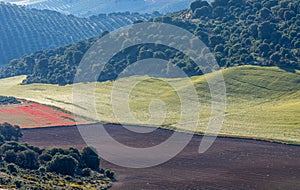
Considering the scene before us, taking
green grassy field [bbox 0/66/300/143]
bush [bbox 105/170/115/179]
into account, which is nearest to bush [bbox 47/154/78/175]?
bush [bbox 105/170/115/179]

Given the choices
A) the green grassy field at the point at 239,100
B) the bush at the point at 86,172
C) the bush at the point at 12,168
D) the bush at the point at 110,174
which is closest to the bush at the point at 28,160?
the bush at the point at 12,168

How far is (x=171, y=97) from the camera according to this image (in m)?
147

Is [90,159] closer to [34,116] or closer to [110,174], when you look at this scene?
[110,174]

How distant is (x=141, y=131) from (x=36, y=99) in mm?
51913

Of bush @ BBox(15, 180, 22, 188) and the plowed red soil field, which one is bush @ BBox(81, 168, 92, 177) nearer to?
bush @ BBox(15, 180, 22, 188)

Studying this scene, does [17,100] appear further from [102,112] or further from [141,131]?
[141,131]

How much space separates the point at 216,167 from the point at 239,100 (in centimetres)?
5250

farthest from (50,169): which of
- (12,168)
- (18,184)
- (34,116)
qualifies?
(34,116)

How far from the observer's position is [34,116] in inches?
5413

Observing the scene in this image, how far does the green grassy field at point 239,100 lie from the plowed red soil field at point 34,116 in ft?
13.6

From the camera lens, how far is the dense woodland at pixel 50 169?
79.2 metres

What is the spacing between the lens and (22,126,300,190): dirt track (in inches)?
3226

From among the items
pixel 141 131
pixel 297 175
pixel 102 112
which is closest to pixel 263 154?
pixel 297 175

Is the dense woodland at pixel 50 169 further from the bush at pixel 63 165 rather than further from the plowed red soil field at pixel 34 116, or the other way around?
the plowed red soil field at pixel 34 116
